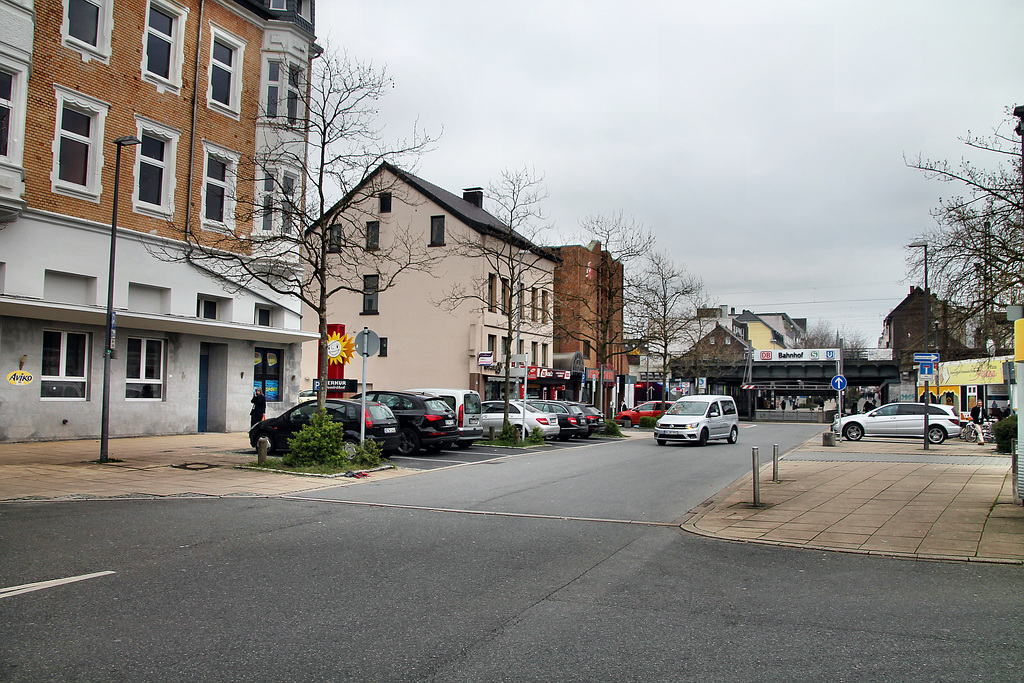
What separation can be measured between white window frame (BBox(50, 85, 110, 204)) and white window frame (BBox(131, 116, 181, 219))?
43.2 inches

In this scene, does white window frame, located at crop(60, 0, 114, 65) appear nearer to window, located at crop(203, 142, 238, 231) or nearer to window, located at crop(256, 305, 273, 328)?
window, located at crop(203, 142, 238, 231)

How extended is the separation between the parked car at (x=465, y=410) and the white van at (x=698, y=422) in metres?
7.27

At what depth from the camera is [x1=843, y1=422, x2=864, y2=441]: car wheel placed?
3362 cm

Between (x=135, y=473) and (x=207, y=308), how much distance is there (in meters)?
11.2

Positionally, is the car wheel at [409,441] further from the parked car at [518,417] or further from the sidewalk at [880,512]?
the sidewalk at [880,512]

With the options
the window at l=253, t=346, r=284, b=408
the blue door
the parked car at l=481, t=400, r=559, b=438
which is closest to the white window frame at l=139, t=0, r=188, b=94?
the blue door

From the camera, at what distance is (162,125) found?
76.0 feet

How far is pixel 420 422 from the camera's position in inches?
825

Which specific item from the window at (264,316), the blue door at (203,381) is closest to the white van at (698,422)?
the window at (264,316)

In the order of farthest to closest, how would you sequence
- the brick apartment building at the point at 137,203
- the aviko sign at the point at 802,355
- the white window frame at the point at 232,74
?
the aviko sign at the point at 802,355 → the white window frame at the point at 232,74 → the brick apartment building at the point at 137,203

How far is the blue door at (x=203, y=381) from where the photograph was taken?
1000 inches

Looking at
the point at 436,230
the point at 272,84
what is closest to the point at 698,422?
the point at 272,84

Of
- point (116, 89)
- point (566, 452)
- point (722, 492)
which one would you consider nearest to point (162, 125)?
point (116, 89)

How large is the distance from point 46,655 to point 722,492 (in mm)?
11500
